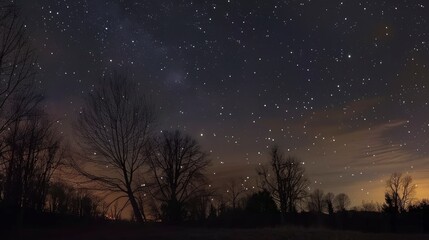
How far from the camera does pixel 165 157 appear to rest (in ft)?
199

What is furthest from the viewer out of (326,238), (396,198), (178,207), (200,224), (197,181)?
(396,198)

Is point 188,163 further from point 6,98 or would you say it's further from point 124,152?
point 6,98

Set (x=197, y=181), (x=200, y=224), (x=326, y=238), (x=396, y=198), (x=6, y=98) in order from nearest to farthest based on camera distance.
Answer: (x=6, y=98) → (x=326, y=238) → (x=200, y=224) → (x=197, y=181) → (x=396, y=198)

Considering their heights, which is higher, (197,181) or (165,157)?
(165,157)

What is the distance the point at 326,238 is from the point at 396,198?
93886 millimetres

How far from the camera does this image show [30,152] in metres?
43.3

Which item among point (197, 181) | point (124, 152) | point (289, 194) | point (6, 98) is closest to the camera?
point (6, 98)

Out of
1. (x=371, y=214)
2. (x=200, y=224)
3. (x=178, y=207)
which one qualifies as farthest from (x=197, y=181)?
(x=371, y=214)

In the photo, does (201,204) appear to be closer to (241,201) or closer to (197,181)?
(197,181)

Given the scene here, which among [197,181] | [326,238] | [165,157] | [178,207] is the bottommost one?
[326,238]

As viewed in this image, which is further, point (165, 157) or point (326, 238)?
point (165, 157)

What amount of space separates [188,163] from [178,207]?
1050cm

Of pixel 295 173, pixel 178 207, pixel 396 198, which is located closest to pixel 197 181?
pixel 178 207

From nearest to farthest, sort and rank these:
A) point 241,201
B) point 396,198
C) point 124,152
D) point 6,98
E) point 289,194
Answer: point 6,98, point 124,152, point 289,194, point 241,201, point 396,198
